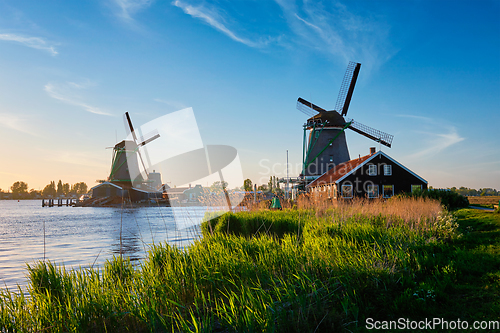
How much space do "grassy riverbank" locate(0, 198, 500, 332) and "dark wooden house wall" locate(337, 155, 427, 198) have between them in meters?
23.6

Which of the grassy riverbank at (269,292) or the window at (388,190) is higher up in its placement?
the window at (388,190)

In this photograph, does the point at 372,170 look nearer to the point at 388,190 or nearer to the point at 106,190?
the point at 388,190

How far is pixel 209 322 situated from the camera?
12.1 feet

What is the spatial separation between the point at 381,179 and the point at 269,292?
28.7 m

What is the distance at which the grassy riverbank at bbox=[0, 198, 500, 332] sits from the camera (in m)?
3.79

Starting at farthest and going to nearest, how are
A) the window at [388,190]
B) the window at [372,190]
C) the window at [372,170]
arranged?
the window at [388,190]
the window at [372,190]
the window at [372,170]

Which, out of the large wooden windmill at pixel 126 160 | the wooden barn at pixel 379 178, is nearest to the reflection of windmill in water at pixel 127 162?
the large wooden windmill at pixel 126 160

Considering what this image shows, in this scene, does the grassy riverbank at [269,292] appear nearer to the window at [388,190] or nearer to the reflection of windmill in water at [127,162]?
the window at [388,190]

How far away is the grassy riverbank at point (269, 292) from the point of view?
149 inches

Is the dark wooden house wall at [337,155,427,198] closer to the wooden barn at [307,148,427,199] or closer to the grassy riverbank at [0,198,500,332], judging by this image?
the wooden barn at [307,148,427,199]

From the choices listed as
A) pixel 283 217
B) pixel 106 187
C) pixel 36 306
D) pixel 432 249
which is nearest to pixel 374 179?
pixel 283 217

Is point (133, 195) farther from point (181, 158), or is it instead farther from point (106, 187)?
point (181, 158)

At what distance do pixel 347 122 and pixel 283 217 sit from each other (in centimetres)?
2711

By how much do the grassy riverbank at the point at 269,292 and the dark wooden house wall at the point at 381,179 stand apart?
2355 cm
